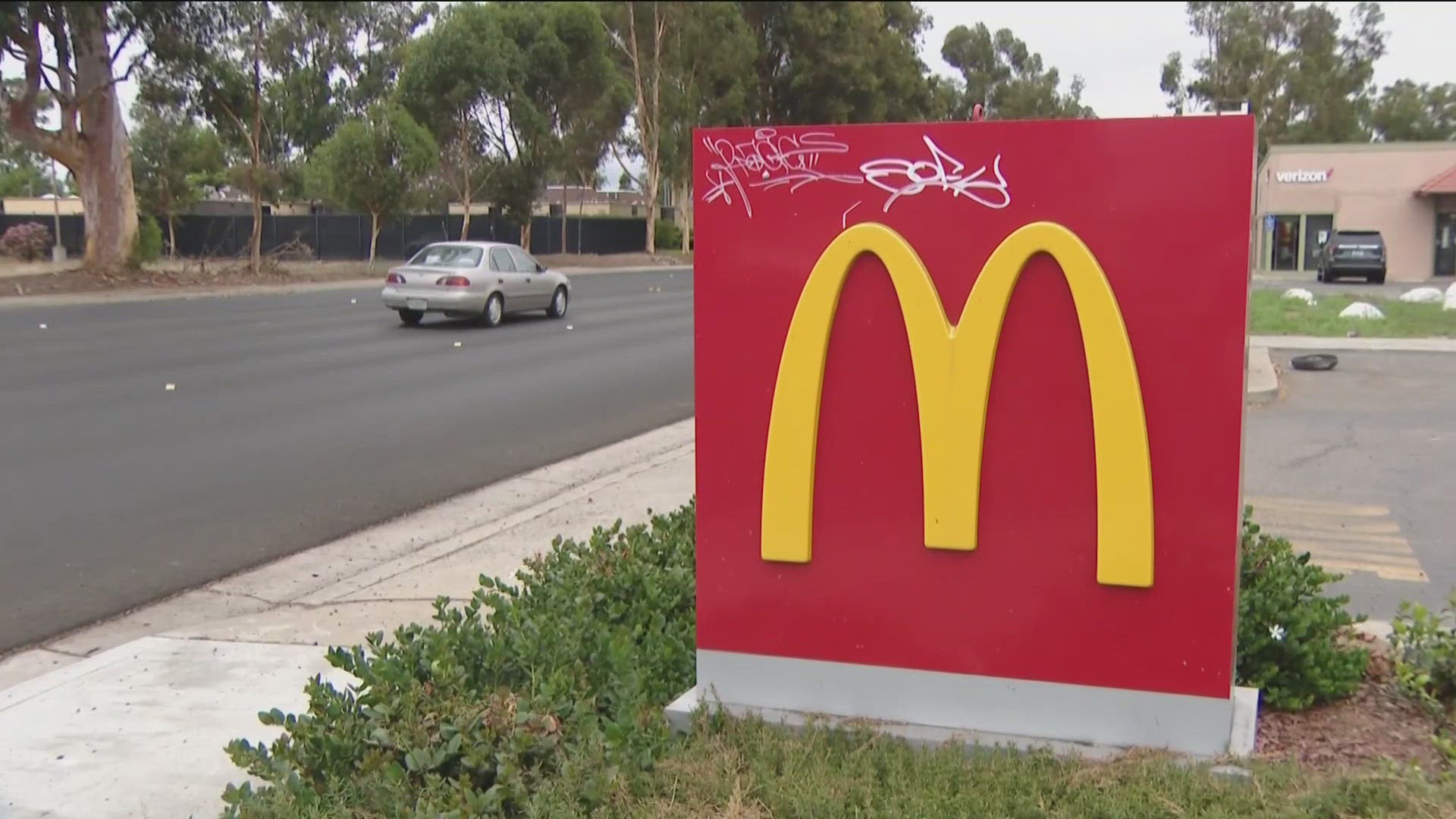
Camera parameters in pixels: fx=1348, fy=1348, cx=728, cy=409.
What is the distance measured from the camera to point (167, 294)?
103ft

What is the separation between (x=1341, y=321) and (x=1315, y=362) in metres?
6.99

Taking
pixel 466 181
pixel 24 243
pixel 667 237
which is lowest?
pixel 24 243

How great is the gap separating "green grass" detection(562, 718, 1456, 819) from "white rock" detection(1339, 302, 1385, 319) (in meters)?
22.0

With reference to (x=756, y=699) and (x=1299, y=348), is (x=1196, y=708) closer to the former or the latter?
(x=756, y=699)

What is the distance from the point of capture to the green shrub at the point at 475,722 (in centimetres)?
354

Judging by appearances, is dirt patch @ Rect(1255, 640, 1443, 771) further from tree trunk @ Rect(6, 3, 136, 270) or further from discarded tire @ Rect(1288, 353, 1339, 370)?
tree trunk @ Rect(6, 3, 136, 270)

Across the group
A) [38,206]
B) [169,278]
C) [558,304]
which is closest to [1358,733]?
[558,304]

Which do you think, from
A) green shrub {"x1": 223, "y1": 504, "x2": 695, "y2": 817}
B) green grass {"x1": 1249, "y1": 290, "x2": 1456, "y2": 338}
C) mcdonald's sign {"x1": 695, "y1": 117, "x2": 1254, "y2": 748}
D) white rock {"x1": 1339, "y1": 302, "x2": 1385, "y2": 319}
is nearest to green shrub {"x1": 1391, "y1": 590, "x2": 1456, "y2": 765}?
mcdonald's sign {"x1": 695, "y1": 117, "x2": 1254, "y2": 748}

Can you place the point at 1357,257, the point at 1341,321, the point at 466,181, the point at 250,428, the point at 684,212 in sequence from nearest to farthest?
the point at 250,428, the point at 1341,321, the point at 1357,257, the point at 466,181, the point at 684,212

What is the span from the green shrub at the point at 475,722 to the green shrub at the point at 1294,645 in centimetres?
187

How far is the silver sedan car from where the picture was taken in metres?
22.6

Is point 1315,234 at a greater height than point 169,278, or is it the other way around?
point 1315,234

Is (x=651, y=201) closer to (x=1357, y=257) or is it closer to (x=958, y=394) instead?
(x=1357, y=257)

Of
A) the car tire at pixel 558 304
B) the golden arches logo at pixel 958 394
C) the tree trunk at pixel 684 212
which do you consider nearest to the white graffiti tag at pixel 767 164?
the golden arches logo at pixel 958 394
